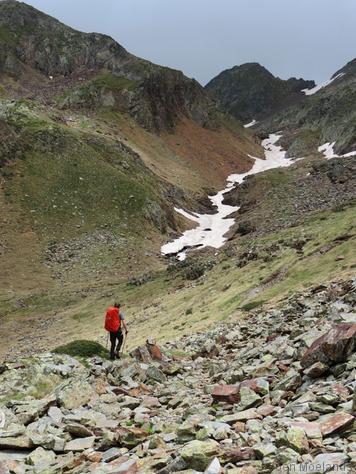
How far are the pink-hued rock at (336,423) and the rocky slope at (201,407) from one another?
21mm

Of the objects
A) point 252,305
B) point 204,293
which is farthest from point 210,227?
point 252,305

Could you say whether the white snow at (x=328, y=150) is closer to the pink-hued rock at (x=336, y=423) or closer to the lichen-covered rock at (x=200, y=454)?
the pink-hued rock at (x=336, y=423)

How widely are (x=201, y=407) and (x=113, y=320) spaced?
9.03m

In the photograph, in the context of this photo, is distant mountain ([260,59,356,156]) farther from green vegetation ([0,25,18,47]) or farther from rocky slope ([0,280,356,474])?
rocky slope ([0,280,356,474])

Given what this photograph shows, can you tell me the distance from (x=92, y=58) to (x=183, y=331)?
16394 cm

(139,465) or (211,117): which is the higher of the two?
(211,117)

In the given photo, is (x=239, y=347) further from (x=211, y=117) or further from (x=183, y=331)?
(x=211, y=117)

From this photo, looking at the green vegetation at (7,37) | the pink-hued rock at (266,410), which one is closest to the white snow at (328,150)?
the green vegetation at (7,37)

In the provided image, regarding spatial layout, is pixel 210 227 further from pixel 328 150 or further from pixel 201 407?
pixel 201 407

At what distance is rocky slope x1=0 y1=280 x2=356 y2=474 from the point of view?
8422mm

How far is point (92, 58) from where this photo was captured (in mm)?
175500

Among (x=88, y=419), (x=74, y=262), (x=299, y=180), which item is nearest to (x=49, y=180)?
(x=74, y=262)

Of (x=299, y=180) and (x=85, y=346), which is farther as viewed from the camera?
(x=299, y=180)

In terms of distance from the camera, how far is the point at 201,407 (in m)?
13.4
